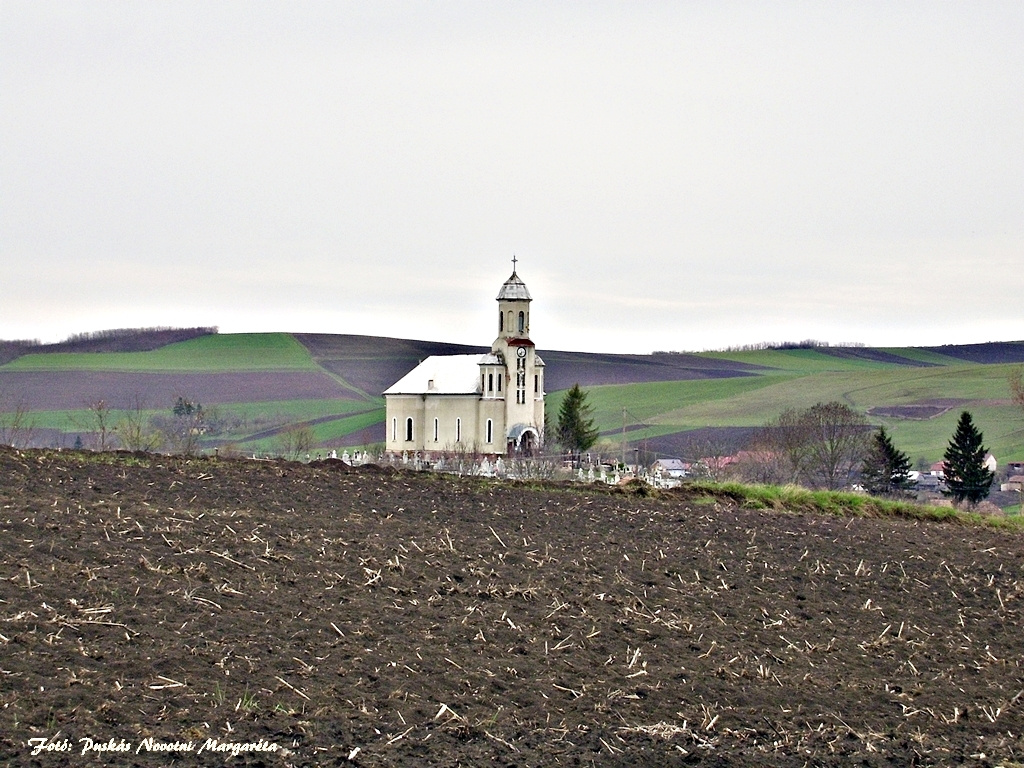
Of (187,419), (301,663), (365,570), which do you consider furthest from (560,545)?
(187,419)

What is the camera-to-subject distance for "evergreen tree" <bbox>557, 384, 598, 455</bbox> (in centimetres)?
9962

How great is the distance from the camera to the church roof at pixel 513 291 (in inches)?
4021

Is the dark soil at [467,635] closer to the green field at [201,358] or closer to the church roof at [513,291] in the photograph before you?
the church roof at [513,291]

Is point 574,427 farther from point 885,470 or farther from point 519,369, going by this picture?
point 885,470

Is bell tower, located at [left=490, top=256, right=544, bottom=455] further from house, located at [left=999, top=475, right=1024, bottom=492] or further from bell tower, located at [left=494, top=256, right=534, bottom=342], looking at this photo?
house, located at [left=999, top=475, right=1024, bottom=492]

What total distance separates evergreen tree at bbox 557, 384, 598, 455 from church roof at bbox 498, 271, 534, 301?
806 cm

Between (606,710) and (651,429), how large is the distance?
376ft

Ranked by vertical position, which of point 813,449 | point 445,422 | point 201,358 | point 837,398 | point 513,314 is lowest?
point 813,449

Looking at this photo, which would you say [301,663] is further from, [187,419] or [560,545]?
[187,419]

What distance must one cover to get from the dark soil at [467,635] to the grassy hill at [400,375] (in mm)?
80336

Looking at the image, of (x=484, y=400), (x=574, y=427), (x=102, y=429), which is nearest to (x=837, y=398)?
(x=574, y=427)

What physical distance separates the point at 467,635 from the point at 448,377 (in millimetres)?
89190

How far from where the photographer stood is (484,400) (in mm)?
100375

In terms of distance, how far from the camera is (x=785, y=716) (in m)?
12.9
